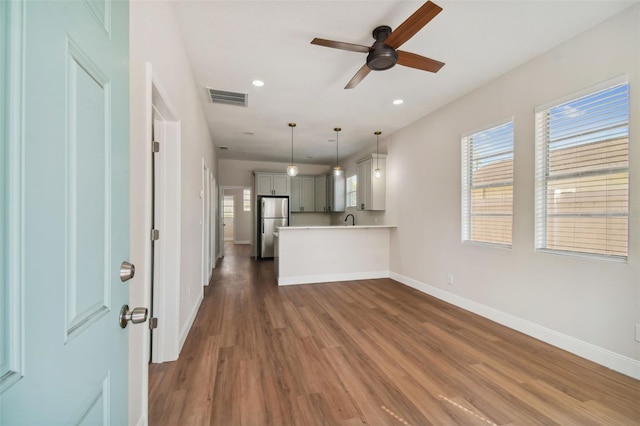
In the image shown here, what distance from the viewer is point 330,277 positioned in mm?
4906

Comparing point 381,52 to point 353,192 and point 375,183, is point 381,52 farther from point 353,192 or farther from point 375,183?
point 353,192

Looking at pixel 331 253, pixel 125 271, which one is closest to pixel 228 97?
pixel 331 253

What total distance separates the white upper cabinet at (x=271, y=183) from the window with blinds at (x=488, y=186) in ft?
16.2

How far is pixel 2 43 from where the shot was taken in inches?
15.0

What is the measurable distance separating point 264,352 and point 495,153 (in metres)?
3.32

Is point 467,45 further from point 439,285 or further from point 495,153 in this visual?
point 439,285

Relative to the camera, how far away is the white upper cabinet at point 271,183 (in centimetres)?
736

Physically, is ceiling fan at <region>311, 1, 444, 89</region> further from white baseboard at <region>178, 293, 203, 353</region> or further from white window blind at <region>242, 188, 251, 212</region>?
white window blind at <region>242, 188, 251, 212</region>

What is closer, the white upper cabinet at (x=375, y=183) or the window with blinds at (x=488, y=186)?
the window with blinds at (x=488, y=186)

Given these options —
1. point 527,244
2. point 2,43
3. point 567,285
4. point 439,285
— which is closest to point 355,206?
point 439,285

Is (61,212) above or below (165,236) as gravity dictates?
above

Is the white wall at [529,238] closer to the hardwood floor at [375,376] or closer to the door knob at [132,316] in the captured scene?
the hardwood floor at [375,376]

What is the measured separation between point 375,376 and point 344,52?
2.87m

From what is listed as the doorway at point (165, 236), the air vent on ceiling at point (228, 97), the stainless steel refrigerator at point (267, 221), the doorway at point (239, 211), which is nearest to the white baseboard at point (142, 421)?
the doorway at point (165, 236)
